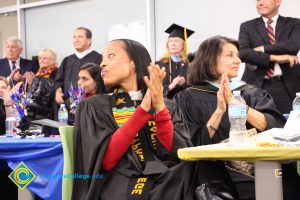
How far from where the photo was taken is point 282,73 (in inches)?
201

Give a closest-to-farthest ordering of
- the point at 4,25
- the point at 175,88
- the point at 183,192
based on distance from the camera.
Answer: the point at 183,192 < the point at 175,88 < the point at 4,25

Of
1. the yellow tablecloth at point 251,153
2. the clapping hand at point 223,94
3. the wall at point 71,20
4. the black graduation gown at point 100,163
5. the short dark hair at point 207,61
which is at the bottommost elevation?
the black graduation gown at point 100,163

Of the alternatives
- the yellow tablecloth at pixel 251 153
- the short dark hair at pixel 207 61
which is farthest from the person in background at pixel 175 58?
the yellow tablecloth at pixel 251 153

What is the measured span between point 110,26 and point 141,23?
2.35ft

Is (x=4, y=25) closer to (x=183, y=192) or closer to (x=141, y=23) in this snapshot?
(x=141, y=23)

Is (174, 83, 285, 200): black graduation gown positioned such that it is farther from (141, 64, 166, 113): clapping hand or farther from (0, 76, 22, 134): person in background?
(0, 76, 22, 134): person in background

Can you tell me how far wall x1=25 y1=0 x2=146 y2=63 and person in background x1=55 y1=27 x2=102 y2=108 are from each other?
1043 mm

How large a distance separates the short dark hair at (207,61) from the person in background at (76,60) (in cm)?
341

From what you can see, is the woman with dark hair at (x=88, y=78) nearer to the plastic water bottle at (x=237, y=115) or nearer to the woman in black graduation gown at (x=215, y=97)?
the woman in black graduation gown at (x=215, y=97)

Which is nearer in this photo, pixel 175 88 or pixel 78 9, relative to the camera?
pixel 175 88

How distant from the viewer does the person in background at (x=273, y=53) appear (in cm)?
502

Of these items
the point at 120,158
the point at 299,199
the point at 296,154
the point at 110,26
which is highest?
the point at 110,26

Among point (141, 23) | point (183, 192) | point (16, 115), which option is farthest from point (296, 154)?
point (141, 23)

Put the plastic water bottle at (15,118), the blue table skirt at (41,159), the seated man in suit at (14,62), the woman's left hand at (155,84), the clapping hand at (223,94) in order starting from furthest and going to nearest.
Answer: the seated man in suit at (14,62) < the plastic water bottle at (15,118) < the blue table skirt at (41,159) < the clapping hand at (223,94) < the woman's left hand at (155,84)
